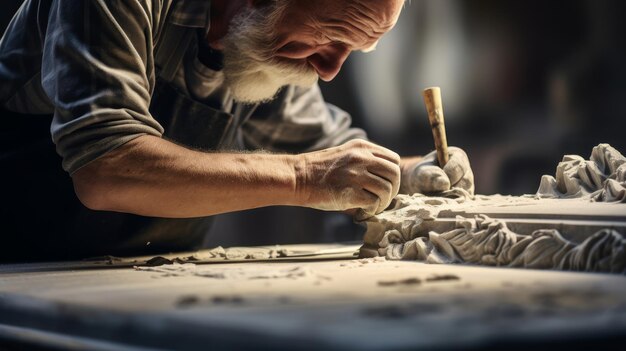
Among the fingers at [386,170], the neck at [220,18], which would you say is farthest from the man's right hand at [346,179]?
the neck at [220,18]

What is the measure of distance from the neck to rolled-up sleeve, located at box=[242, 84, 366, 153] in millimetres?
501

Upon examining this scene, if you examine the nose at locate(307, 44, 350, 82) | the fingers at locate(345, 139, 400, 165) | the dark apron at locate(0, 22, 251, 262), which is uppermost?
the nose at locate(307, 44, 350, 82)

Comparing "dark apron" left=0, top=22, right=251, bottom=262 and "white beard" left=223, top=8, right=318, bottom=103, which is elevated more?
"white beard" left=223, top=8, right=318, bottom=103

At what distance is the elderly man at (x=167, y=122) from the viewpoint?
68.5 inches

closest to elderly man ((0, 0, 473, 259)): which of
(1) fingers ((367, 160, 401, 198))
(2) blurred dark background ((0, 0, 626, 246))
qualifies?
(1) fingers ((367, 160, 401, 198))

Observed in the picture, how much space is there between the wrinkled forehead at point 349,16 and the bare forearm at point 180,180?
0.43 meters

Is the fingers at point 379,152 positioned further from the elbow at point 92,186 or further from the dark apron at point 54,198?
the elbow at point 92,186

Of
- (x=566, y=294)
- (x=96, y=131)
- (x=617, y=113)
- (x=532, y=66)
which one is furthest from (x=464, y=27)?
(x=566, y=294)

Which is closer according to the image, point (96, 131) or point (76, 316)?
point (76, 316)

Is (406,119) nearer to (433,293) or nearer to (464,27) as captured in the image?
(464,27)

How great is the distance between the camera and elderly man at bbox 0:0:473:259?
5.71ft

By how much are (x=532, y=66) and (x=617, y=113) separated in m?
0.37

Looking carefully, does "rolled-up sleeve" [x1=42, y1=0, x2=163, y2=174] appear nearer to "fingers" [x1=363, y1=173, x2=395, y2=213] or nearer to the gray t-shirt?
the gray t-shirt

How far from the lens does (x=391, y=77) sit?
3.37 m
